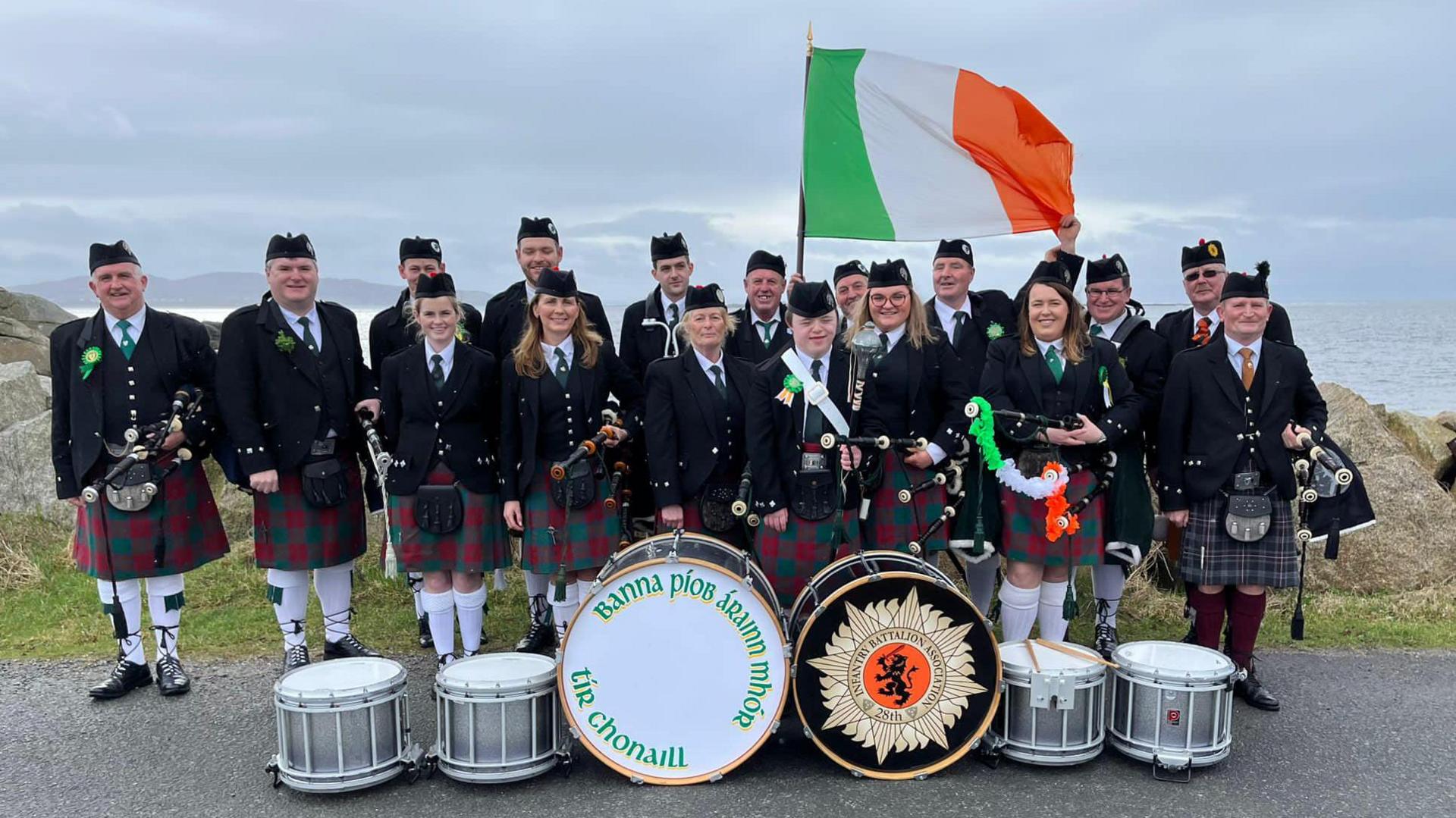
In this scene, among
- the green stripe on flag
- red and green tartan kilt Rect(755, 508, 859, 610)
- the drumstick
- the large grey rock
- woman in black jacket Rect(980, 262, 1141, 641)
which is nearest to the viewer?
the drumstick

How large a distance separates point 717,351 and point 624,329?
43.9 inches

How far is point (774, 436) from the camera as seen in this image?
4199 mm

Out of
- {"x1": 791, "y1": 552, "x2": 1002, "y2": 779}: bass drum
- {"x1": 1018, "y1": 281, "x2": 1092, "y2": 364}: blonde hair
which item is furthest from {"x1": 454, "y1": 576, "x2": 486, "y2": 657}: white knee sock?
{"x1": 1018, "y1": 281, "x2": 1092, "y2": 364}: blonde hair

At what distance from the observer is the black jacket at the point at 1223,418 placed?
4.38 meters

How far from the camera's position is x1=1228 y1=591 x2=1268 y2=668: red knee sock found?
14.8 feet

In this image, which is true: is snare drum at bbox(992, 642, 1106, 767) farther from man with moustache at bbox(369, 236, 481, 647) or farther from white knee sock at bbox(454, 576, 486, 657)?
man with moustache at bbox(369, 236, 481, 647)

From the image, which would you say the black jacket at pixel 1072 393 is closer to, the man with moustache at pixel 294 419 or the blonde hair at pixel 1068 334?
the blonde hair at pixel 1068 334

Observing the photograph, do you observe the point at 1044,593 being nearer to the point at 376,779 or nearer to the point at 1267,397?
the point at 1267,397

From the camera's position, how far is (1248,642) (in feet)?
14.9

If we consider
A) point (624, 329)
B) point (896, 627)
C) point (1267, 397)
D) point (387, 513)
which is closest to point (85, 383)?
point (387, 513)

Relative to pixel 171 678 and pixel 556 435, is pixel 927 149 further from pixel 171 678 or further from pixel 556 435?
pixel 171 678

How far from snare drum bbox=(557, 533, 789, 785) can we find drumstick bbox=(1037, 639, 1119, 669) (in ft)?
3.60

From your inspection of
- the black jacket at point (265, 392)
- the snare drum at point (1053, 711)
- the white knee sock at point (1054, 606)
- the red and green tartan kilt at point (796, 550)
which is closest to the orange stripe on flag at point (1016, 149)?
the white knee sock at point (1054, 606)

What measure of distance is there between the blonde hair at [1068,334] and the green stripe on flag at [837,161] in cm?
176
